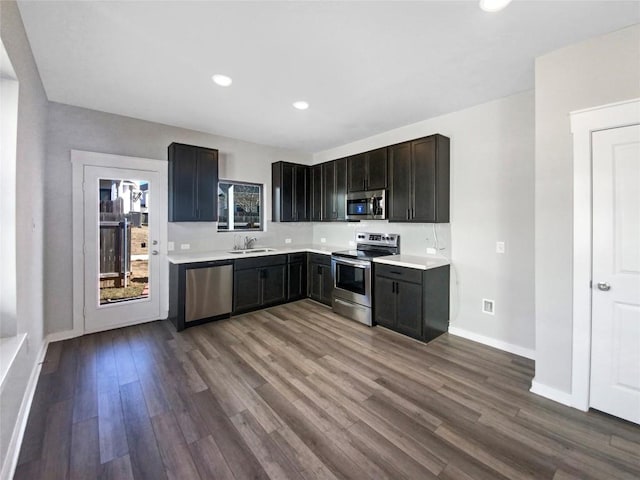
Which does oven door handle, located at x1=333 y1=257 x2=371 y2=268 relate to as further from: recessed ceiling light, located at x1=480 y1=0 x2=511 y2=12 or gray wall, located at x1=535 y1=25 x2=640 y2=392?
recessed ceiling light, located at x1=480 y1=0 x2=511 y2=12

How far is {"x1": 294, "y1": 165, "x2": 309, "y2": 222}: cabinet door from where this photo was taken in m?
5.22

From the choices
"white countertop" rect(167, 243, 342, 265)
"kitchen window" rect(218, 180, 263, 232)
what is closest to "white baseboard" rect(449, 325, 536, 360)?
"white countertop" rect(167, 243, 342, 265)

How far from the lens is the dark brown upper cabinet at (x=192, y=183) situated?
3902mm

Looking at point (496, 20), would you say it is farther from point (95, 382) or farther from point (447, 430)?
point (95, 382)

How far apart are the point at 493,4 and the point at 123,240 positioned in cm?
447

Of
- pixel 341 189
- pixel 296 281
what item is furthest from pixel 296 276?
pixel 341 189

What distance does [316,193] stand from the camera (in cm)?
525

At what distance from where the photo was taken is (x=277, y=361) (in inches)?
112

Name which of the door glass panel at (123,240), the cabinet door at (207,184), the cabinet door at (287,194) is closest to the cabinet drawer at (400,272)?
the cabinet door at (287,194)

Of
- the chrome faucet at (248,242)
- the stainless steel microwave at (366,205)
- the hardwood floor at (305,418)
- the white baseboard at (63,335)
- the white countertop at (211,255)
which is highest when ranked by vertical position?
the stainless steel microwave at (366,205)

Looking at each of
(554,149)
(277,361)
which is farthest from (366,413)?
(554,149)

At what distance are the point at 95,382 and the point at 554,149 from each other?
4.39m

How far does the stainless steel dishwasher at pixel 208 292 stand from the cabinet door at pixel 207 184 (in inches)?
33.1

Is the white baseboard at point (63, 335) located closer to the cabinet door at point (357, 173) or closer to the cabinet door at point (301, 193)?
the cabinet door at point (301, 193)
